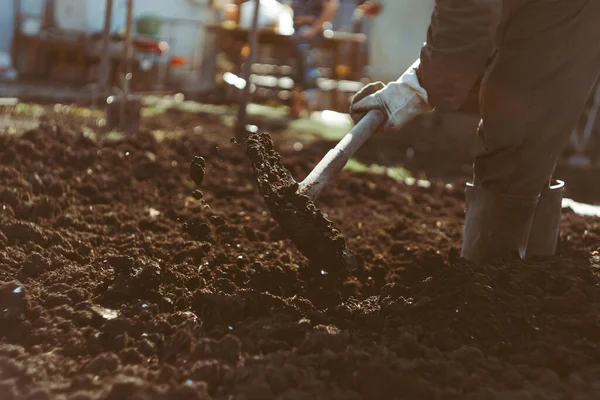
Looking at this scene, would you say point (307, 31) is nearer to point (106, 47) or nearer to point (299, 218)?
point (106, 47)

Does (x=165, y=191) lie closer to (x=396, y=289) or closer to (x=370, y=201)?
(x=370, y=201)

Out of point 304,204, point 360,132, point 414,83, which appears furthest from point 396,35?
point 304,204

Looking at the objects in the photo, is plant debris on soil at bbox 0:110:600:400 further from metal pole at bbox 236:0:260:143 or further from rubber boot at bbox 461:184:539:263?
metal pole at bbox 236:0:260:143

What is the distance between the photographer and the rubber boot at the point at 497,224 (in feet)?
9.02

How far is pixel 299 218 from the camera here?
2.50 meters

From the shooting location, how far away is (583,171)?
6.70 m

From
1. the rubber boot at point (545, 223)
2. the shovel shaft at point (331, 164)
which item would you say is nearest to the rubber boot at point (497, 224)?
the rubber boot at point (545, 223)

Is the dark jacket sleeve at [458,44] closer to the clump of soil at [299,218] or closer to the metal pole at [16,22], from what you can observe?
the clump of soil at [299,218]

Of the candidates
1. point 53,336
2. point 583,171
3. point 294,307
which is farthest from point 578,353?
point 583,171

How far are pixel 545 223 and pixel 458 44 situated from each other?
2.99ft

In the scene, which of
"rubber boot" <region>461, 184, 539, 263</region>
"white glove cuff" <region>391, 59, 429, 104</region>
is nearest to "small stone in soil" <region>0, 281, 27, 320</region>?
"white glove cuff" <region>391, 59, 429, 104</region>

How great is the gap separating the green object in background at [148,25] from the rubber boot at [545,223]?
408 inches

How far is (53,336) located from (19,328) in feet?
0.39

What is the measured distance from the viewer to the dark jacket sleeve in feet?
7.78
